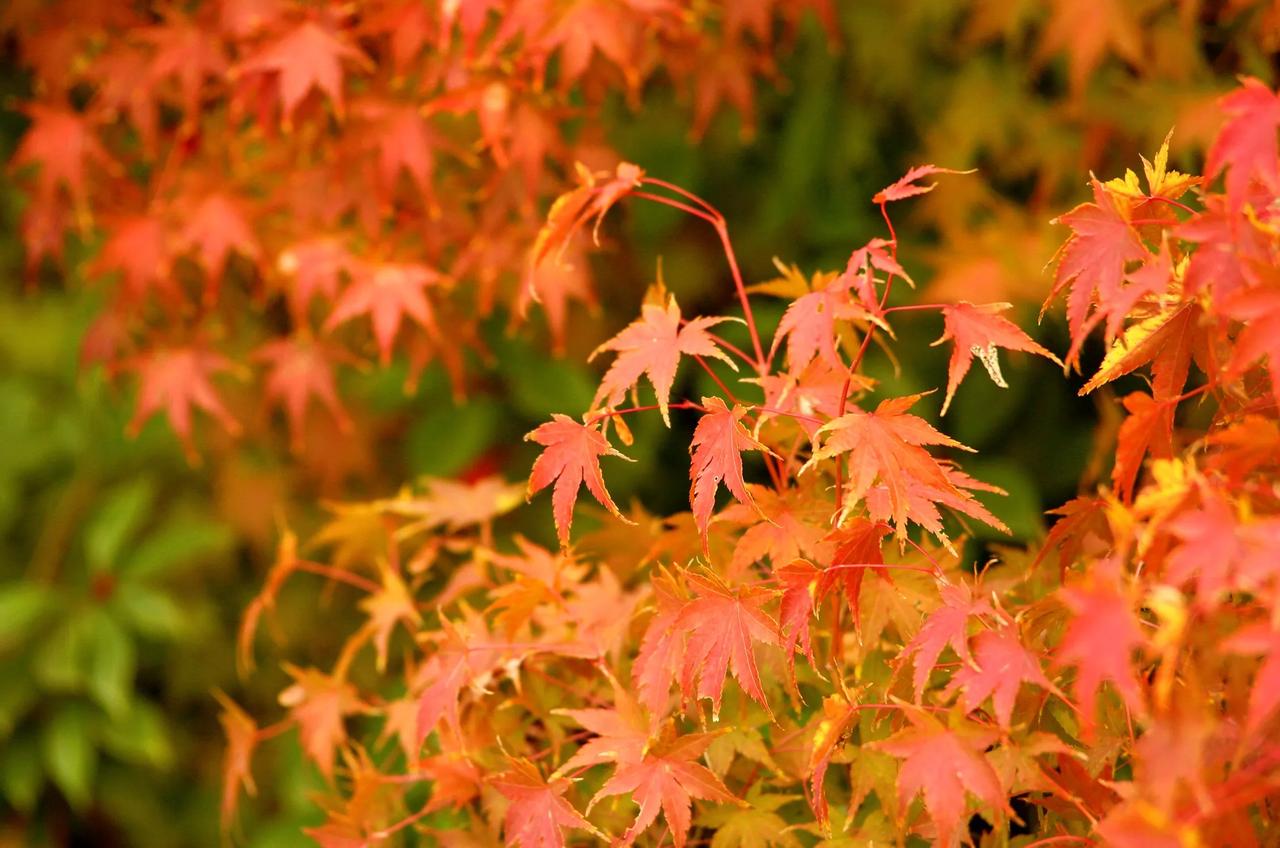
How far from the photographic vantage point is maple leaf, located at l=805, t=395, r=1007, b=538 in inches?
35.0

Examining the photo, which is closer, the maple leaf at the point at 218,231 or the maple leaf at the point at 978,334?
the maple leaf at the point at 978,334

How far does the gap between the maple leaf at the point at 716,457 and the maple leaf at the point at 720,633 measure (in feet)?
0.19

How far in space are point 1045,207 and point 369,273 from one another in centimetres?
119

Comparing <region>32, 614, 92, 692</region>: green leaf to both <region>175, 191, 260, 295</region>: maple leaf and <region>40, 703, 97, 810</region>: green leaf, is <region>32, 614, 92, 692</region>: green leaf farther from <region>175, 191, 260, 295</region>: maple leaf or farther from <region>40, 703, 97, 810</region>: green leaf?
<region>175, 191, 260, 295</region>: maple leaf

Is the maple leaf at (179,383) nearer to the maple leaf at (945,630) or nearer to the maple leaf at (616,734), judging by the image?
the maple leaf at (616,734)

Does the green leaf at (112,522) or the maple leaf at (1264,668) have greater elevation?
the maple leaf at (1264,668)

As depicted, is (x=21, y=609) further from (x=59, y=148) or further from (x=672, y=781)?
(x=672, y=781)

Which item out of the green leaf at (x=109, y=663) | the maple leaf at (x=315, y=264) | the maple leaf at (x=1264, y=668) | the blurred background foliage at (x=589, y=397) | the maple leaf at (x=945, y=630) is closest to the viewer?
the maple leaf at (x=1264, y=668)

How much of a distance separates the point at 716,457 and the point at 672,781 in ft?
0.85

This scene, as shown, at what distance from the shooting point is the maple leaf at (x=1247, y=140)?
0.76 metres

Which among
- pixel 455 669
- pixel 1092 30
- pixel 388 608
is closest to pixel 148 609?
pixel 388 608

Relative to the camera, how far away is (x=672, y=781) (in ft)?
3.13

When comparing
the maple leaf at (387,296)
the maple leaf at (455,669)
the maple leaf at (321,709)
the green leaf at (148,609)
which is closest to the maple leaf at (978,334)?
the maple leaf at (455,669)

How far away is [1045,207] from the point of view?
214 centimetres
